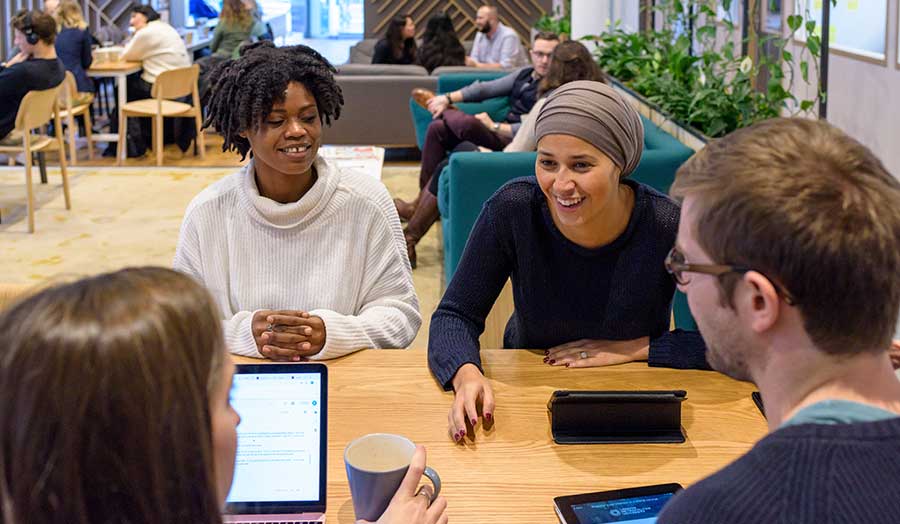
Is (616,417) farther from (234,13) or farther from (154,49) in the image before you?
(234,13)

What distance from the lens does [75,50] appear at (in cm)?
828

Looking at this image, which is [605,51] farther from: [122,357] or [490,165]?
[122,357]

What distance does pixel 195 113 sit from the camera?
8078 mm

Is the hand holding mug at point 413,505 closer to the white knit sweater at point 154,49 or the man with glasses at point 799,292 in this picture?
the man with glasses at point 799,292

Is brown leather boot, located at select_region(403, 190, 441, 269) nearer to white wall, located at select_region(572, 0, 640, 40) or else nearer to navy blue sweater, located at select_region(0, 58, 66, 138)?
navy blue sweater, located at select_region(0, 58, 66, 138)

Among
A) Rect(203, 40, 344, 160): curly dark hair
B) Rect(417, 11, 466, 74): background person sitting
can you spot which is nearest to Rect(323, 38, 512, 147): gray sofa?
Rect(417, 11, 466, 74): background person sitting

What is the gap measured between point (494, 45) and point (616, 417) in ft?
26.8

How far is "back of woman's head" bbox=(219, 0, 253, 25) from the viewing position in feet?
31.9

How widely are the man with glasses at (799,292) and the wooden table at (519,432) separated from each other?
0.50 m

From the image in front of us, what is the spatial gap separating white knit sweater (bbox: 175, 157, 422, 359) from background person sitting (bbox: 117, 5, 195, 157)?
6.50 meters

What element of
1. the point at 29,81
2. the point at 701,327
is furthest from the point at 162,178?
the point at 701,327

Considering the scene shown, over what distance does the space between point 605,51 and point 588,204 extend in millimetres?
5291

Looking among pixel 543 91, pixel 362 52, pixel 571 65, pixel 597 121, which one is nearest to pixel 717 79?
pixel 571 65

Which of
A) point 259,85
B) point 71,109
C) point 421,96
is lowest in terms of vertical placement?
point 71,109
